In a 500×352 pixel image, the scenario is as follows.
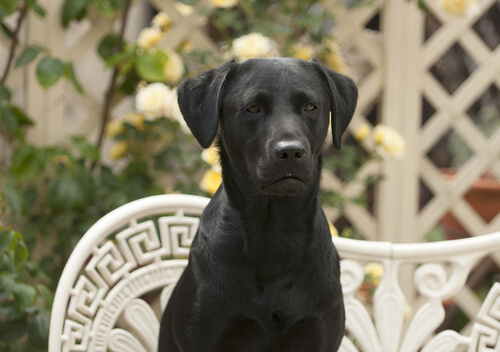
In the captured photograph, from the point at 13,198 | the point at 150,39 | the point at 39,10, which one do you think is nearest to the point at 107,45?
the point at 150,39

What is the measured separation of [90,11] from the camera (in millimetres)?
2305

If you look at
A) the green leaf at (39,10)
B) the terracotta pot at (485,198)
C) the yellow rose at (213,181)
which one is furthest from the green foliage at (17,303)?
the terracotta pot at (485,198)

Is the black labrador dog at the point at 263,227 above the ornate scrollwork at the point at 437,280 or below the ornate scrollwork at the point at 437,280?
above

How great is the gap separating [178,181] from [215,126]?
107 cm

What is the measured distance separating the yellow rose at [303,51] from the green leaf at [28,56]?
0.83 m

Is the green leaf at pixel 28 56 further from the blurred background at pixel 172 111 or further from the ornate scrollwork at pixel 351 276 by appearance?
the ornate scrollwork at pixel 351 276

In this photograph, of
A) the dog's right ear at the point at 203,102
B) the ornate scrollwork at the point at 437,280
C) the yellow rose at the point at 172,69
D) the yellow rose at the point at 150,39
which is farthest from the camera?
the yellow rose at the point at 150,39

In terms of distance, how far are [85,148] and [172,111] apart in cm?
30

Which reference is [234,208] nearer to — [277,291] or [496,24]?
[277,291]

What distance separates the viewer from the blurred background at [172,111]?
6.99ft

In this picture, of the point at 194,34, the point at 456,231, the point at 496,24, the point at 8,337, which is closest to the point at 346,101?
the point at 8,337

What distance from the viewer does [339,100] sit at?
132cm

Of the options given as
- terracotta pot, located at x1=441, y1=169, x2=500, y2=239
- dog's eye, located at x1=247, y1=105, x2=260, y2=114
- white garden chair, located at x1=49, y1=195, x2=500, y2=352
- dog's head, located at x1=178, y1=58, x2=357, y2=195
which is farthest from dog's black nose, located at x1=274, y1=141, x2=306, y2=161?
terracotta pot, located at x1=441, y1=169, x2=500, y2=239

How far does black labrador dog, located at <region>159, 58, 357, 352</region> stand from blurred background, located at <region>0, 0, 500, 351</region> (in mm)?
635
